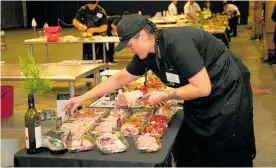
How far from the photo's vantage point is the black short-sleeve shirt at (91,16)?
291 inches

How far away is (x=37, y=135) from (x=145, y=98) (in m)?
0.61

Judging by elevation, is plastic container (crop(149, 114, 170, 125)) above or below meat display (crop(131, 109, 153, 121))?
above

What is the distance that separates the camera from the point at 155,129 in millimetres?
2105

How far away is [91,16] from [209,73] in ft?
18.0

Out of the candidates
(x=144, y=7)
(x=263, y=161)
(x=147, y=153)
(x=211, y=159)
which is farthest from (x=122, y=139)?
(x=144, y=7)

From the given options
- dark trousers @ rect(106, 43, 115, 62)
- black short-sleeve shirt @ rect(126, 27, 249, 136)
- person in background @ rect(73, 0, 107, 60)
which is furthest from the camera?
dark trousers @ rect(106, 43, 115, 62)

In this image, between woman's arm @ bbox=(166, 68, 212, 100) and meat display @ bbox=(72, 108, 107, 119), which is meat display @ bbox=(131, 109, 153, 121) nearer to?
meat display @ bbox=(72, 108, 107, 119)

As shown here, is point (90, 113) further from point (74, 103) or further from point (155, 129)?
point (155, 129)

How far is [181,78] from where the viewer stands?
6.89ft

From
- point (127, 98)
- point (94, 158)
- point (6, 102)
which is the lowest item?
point (6, 102)

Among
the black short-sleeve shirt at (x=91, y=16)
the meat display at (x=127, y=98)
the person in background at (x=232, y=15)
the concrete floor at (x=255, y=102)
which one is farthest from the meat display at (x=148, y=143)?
the person in background at (x=232, y=15)

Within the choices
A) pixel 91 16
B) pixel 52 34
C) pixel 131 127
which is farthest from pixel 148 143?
pixel 91 16

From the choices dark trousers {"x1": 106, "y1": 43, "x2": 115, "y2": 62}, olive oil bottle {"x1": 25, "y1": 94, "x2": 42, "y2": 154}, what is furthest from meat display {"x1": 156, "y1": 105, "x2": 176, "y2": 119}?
dark trousers {"x1": 106, "y1": 43, "x2": 115, "y2": 62}

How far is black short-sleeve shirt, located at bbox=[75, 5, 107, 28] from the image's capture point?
24.2 ft
